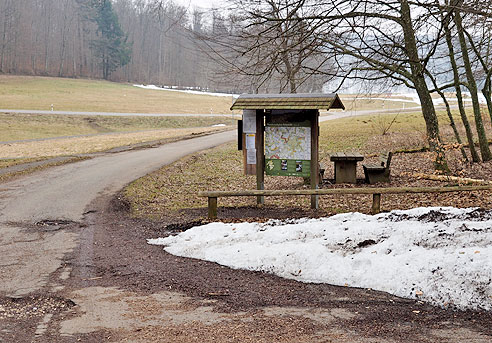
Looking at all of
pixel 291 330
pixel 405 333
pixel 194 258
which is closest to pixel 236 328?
pixel 291 330

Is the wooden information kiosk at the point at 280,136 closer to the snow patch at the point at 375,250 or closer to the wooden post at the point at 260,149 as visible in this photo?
the wooden post at the point at 260,149

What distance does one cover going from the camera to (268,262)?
260 inches

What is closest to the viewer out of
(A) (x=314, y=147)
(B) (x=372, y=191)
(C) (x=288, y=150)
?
(B) (x=372, y=191)

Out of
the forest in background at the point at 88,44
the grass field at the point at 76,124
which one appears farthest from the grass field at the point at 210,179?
the forest in background at the point at 88,44

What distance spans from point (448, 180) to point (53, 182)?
35.0 ft

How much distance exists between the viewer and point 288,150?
10.5 metres

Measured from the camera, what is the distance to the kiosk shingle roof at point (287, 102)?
977 cm

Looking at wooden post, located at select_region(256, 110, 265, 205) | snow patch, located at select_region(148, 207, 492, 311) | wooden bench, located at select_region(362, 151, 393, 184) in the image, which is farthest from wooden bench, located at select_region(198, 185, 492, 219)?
wooden bench, located at select_region(362, 151, 393, 184)

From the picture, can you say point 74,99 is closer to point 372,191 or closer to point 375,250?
point 372,191

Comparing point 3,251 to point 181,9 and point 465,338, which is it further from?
point 465,338

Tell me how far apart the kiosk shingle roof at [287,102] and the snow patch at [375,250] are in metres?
2.56

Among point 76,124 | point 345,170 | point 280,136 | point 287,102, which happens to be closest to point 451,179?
point 345,170

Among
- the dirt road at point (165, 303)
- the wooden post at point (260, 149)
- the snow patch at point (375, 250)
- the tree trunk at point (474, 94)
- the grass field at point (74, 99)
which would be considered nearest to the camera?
the dirt road at point (165, 303)

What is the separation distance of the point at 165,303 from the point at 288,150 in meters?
5.72
